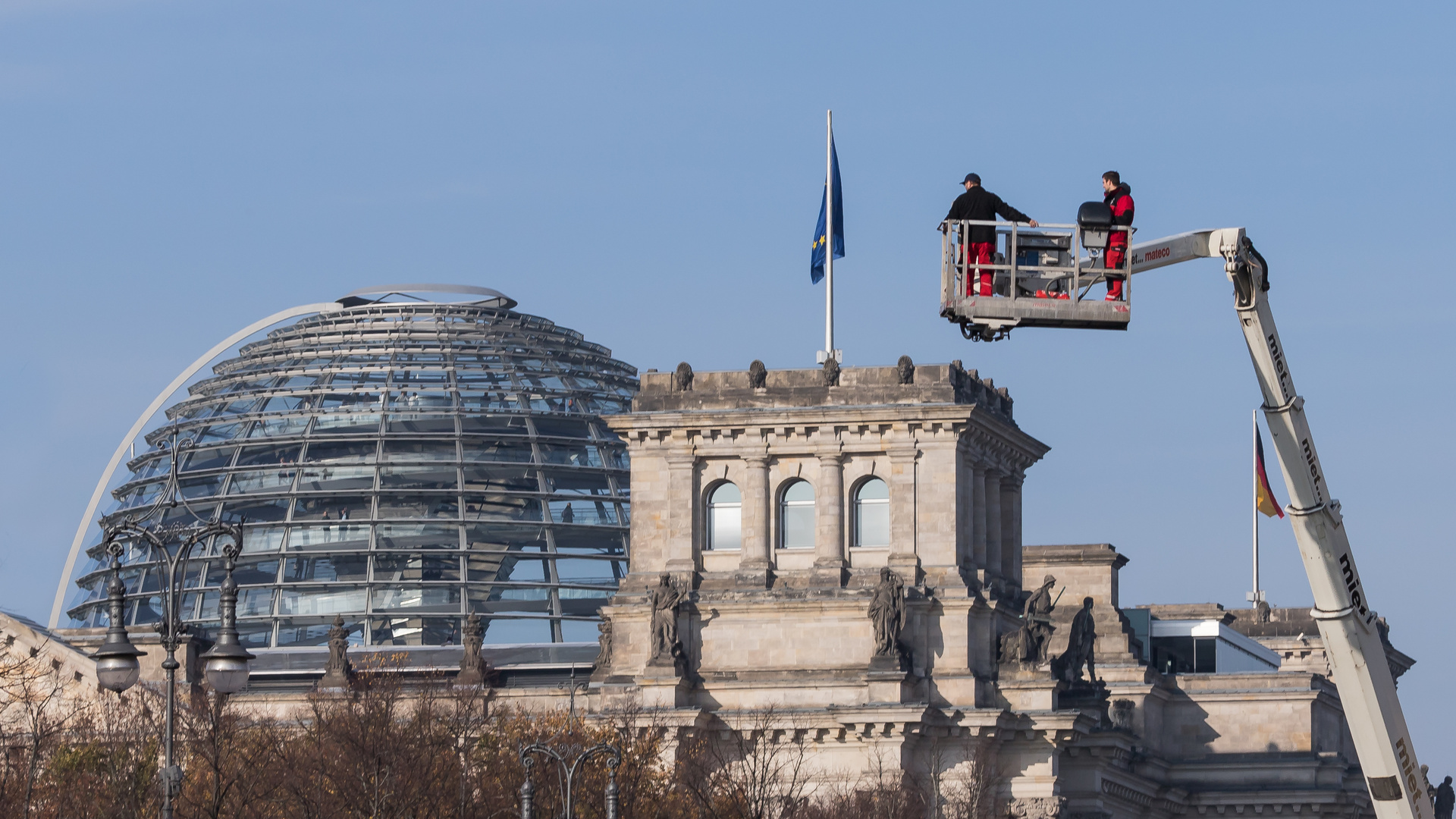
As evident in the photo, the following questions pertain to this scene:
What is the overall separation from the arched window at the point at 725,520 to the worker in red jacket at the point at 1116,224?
57.2 meters

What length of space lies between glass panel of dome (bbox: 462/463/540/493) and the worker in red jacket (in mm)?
92255

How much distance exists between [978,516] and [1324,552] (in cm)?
5752

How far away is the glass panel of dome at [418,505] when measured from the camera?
120 m

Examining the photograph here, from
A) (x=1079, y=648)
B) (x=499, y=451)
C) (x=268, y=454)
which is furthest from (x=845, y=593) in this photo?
(x=268, y=454)

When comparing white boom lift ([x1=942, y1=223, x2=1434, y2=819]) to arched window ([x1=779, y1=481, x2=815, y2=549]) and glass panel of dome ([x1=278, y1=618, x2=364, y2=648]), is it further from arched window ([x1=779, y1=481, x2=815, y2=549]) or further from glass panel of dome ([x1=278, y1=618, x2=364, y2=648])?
glass panel of dome ([x1=278, y1=618, x2=364, y2=648])

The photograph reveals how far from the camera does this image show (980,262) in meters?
28.8

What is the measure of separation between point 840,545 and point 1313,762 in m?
25.5

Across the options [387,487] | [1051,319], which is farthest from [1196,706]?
[1051,319]

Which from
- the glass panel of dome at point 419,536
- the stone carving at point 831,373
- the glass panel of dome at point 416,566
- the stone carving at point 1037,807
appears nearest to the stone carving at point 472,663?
the stone carving at point 831,373

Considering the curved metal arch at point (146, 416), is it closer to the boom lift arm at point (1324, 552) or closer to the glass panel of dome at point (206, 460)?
the glass panel of dome at point (206, 460)

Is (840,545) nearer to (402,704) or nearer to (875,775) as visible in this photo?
(875,775)

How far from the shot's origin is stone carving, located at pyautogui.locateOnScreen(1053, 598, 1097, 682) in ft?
301

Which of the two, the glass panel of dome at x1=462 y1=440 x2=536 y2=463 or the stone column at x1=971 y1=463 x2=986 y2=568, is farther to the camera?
the glass panel of dome at x1=462 y1=440 x2=536 y2=463

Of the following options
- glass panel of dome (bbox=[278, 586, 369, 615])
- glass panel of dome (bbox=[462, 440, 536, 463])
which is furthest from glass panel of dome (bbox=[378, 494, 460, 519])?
glass panel of dome (bbox=[278, 586, 369, 615])
